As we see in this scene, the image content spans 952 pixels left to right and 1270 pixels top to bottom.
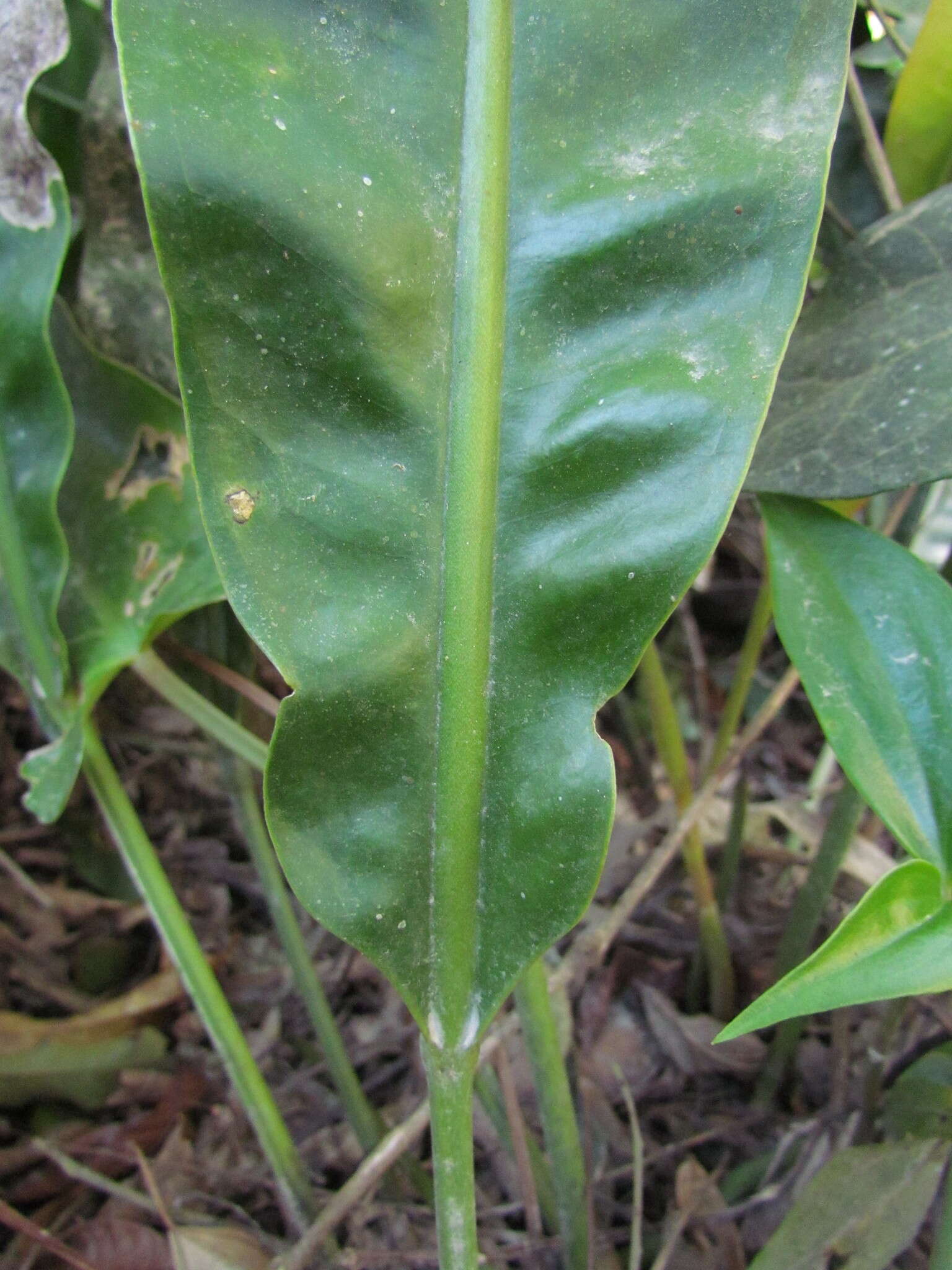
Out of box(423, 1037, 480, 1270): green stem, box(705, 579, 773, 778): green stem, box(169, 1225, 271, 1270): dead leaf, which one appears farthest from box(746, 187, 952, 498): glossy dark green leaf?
box(169, 1225, 271, 1270): dead leaf

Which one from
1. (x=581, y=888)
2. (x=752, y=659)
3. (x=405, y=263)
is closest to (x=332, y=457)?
(x=405, y=263)

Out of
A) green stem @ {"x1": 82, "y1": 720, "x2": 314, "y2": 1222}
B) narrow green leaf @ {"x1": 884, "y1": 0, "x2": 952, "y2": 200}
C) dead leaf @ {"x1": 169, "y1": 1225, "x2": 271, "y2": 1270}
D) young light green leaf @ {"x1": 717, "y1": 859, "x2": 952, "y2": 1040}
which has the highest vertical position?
narrow green leaf @ {"x1": 884, "y1": 0, "x2": 952, "y2": 200}

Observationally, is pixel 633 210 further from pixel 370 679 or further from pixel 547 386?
pixel 370 679

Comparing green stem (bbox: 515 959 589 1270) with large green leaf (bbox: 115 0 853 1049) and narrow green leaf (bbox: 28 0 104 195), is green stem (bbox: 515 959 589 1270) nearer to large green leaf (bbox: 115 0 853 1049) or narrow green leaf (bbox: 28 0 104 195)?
large green leaf (bbox: 115 0 853 1049)

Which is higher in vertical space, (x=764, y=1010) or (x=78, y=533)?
(x=78, y=533)

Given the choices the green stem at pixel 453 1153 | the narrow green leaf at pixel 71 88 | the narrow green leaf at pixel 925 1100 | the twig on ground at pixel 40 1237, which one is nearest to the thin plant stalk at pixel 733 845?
the narrow green leaf at pixel 925 1100

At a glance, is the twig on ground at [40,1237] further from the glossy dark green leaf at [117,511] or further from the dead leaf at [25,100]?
the dead leaf at [25,100]
